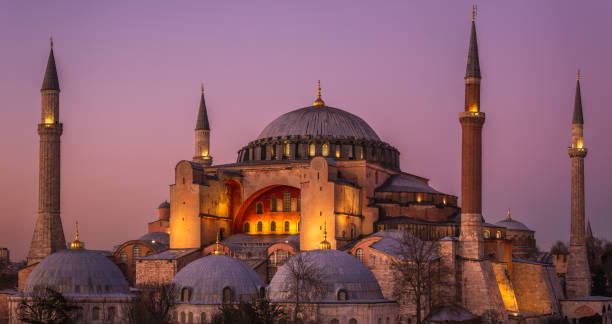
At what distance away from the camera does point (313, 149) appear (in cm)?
5053

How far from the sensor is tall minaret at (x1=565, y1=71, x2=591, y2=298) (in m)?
52.9

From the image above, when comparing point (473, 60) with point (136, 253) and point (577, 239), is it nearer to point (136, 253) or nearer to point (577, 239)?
point (577, 239)

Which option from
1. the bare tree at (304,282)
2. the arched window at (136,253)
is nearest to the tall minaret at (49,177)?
the arched window at (136,253)

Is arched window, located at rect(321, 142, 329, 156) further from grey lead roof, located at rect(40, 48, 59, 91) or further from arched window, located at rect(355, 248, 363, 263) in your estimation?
grey lead roof, located at rect(40, 48, 59, 91)

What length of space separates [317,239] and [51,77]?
608 inches

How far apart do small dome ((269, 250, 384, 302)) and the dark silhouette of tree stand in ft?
24.3

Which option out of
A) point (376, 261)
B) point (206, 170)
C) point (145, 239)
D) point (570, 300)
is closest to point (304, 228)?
point (376, 261)

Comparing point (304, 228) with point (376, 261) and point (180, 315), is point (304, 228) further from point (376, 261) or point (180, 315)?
point (180, 315)

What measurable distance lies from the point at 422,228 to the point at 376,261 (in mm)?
5931

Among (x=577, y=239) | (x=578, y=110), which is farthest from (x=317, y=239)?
(x=578, y=110)

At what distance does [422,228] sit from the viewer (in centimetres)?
4606

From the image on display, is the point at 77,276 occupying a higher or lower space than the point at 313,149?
lower

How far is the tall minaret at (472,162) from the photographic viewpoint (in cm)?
4144

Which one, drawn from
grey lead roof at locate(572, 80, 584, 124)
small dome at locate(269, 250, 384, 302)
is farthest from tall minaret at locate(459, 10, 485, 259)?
grey lead roof at locate(572, 80, 584, 124)
